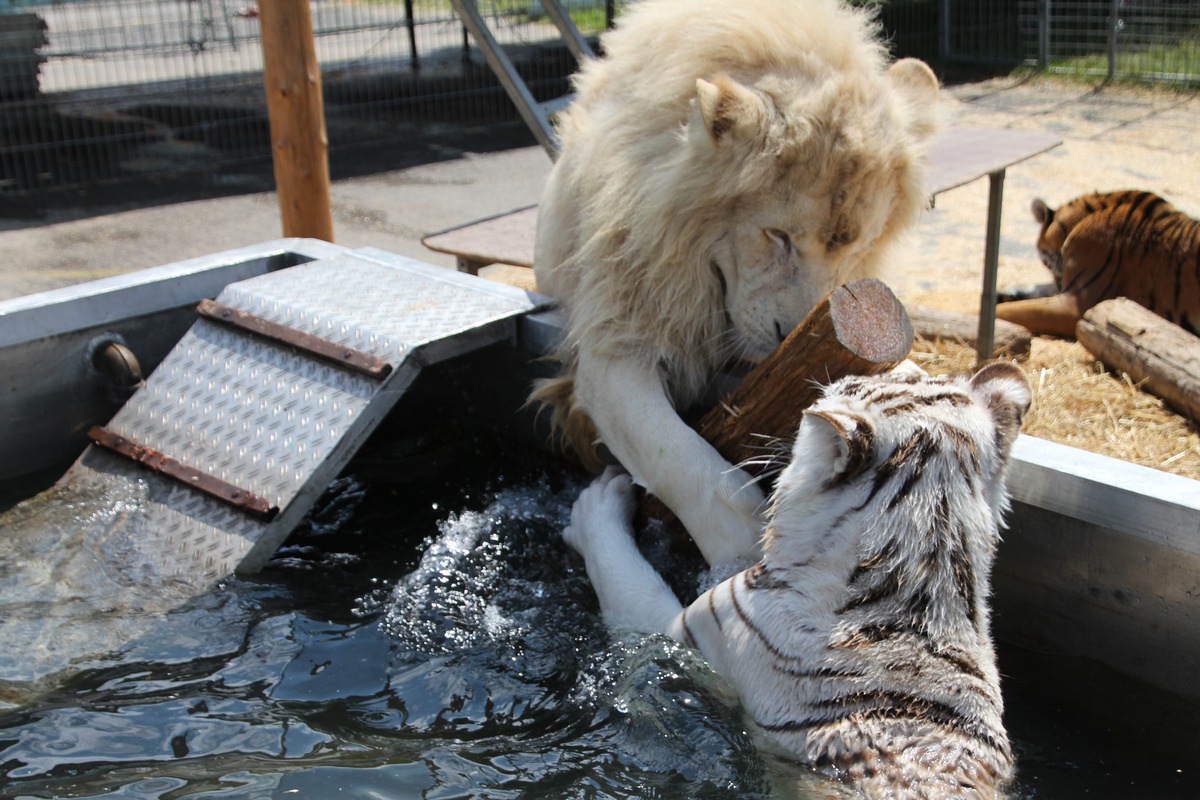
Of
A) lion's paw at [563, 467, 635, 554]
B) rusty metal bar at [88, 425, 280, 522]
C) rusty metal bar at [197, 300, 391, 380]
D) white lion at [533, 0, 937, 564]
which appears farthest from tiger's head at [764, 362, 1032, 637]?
rusty metal bar at [88, 425, 280, 522]

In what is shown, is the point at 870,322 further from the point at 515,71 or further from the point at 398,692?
the point at 515,71

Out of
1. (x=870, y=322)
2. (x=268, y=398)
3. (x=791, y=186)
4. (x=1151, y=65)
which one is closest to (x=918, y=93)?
(x=791, y=186)

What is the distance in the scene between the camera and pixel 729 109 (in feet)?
11.4

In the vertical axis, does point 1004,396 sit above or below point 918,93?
below

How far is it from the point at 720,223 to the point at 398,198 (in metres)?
6.63

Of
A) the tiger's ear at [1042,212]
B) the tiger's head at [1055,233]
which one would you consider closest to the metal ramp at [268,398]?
the tiger's head at [1055,233]

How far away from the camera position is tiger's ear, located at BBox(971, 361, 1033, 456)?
2787 mm

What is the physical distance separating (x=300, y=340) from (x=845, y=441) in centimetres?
251

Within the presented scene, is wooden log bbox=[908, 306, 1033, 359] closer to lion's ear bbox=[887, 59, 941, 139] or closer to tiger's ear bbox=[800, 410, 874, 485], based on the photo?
lion's ear bbox=[887, 59, 941, 139]

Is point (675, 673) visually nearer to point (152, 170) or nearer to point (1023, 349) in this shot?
point (1023, 349)

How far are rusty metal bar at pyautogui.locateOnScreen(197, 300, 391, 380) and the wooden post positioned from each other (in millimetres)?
1252

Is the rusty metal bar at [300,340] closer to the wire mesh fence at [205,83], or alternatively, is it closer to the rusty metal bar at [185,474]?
the rusty metal bar at [185,474]

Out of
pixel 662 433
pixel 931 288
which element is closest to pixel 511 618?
pixel 662 433

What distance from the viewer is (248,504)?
3.94 meters
